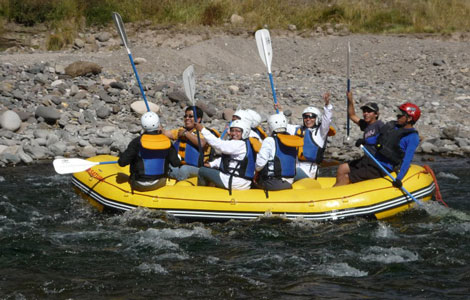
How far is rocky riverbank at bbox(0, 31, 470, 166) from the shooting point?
1174 cm

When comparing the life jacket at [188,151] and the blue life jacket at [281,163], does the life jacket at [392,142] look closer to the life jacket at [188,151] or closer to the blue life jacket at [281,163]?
the blue life jacket at [281,163]

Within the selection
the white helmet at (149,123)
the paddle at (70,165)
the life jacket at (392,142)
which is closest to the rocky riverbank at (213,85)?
the paddle at (70,165)

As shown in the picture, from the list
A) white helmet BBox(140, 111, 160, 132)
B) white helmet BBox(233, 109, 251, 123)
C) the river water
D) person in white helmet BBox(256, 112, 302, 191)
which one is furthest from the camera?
white helmet BBox(233, 109, 251, 123)

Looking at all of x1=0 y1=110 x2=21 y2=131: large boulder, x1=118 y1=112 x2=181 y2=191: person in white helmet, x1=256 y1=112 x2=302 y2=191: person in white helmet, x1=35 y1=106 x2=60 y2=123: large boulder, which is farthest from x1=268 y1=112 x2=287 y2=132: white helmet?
x1=0 y1=110 x2=21 y2=131: large boulder

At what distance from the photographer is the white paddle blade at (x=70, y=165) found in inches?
308

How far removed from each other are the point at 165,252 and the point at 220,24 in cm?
1413

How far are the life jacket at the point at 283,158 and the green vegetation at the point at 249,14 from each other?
40.9 ft

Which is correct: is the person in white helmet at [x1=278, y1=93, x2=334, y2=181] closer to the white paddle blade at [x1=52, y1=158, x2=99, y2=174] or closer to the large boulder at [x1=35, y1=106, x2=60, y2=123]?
the white paddle blade at [x1=52, y1=158, x2=99, y2=174]

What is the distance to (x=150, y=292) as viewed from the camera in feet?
18.0

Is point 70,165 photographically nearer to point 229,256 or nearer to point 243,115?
point 243,115

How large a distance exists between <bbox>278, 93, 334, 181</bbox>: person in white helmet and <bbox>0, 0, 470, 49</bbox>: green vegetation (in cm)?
1189

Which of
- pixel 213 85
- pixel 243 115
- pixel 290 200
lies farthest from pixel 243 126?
pixel 213 85

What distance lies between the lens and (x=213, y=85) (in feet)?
47.8

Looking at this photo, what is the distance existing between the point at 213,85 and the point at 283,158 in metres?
7.57
